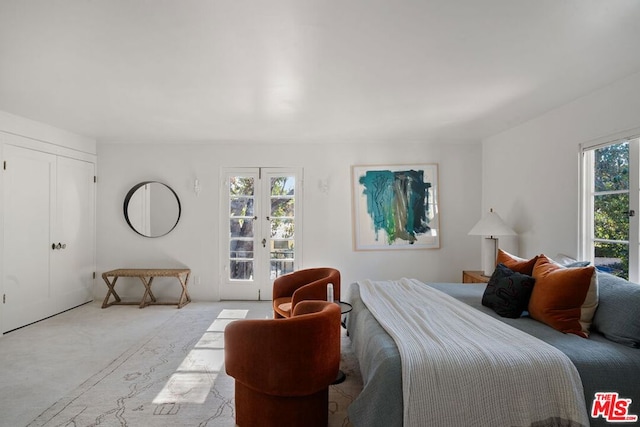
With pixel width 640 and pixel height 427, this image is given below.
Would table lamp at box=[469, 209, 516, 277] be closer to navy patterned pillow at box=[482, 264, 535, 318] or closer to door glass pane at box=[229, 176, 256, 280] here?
navy patterned pillow at box=[482, 264, 535, 318]

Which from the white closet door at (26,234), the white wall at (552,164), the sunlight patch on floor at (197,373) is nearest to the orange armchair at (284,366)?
the sunlight patch on floor at (197,373)

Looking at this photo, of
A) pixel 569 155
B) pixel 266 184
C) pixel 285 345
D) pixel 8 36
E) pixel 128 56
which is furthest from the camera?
pixel 266 184

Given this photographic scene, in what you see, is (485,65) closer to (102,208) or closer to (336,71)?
(336,71)

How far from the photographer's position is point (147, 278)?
16.8ft

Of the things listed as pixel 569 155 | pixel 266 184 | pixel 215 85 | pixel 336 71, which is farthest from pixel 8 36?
pixel 569 155

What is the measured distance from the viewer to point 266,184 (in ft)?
17.0

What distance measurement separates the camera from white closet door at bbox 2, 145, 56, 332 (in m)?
3.78

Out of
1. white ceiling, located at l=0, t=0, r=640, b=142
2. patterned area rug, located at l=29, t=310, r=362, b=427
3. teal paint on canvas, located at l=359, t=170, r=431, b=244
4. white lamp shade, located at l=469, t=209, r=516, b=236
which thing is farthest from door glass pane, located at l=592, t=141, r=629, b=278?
patterned area rug, located at l=29, t=310, r=362, b=427

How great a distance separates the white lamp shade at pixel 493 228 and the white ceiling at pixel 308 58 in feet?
3.82

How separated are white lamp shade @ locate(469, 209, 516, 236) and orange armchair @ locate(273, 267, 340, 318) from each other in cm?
183

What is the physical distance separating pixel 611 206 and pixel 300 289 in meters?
2.82

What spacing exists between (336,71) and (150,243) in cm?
403

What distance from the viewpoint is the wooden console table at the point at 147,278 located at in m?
4.70
